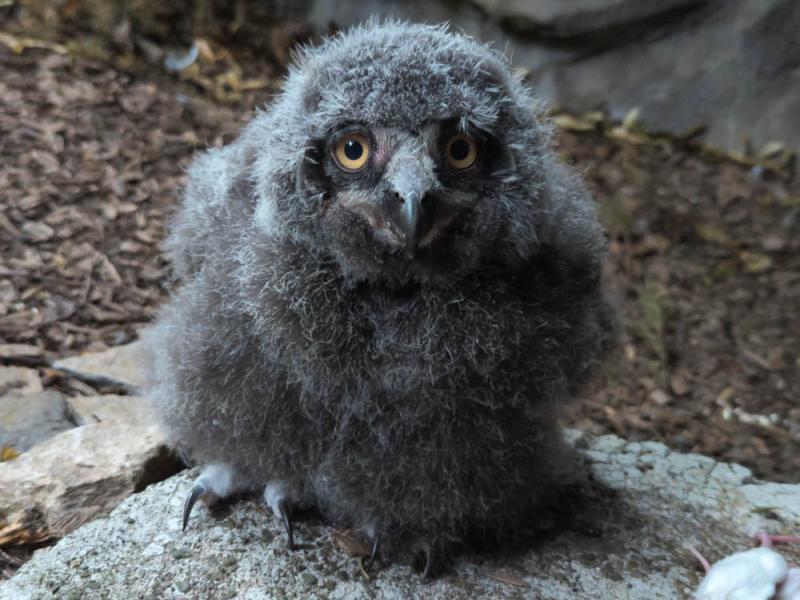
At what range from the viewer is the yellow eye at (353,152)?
7.20 ft

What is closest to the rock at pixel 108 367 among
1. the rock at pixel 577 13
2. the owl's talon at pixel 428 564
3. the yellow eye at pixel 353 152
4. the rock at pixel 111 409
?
the rock at pixel 111 409

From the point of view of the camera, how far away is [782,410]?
442 cm

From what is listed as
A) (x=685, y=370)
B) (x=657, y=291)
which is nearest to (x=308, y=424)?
(x=685, y=370)

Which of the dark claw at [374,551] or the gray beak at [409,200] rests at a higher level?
the gray beak at [409,200]

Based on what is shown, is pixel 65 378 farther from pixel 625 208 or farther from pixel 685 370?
pixel 625 208

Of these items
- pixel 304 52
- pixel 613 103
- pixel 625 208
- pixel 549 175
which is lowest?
pixel 549 175

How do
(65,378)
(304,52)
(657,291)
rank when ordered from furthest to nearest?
(657,291) → (65,378) → (304,52)

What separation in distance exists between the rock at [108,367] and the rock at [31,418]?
0.63ft

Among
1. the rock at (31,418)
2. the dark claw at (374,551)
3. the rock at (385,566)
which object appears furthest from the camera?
the rock at (31,418)

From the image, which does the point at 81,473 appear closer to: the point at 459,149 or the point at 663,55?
the point at 459,149

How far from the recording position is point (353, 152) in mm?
2213

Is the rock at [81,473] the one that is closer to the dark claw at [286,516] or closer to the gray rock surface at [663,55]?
the dark claw at [286,516]

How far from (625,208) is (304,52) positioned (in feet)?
11.5

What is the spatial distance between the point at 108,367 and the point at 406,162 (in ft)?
7.14
